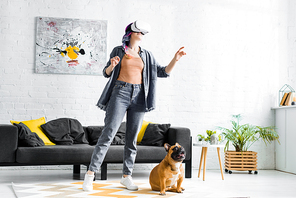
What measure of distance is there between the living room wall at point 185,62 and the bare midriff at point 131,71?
1.99 metres

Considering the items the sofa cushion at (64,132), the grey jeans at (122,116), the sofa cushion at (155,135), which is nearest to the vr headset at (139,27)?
Answer: the grey jeans at (122,116)

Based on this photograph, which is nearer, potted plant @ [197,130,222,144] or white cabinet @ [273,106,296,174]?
potted plant @ [197,130,222,144]

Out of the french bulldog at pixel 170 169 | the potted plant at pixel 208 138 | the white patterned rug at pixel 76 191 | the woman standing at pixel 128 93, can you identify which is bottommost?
the white patterned rug at pixel 76 191

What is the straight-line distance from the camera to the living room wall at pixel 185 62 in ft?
15.5

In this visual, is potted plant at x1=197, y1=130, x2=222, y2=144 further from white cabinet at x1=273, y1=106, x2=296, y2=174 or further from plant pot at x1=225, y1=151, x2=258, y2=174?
white cabinet at x1=273, y1=106, x2=296, y2=174

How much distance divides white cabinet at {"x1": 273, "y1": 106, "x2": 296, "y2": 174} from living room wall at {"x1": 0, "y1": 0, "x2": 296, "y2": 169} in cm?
15

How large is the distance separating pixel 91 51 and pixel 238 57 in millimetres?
2269

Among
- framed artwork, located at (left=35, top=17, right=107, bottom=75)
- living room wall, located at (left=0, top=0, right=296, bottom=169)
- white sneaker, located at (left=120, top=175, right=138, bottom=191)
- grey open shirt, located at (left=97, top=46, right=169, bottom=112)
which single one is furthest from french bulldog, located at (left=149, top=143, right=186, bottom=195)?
framed artwork, located at (left=35, top=17, right=107, bottom=75)

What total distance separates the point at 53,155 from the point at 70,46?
184cm

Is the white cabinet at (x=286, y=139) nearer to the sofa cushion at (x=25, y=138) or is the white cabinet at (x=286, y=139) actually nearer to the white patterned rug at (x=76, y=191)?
the white patterned rug at (x=76, y=191)

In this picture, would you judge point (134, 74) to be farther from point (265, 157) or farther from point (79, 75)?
point (265, 157)

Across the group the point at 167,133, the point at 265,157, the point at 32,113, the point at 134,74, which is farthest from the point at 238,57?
the point at 32,113

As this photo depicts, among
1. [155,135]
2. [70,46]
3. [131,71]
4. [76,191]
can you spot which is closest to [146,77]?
[131,71]

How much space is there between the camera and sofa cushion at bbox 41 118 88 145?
4.08 m
